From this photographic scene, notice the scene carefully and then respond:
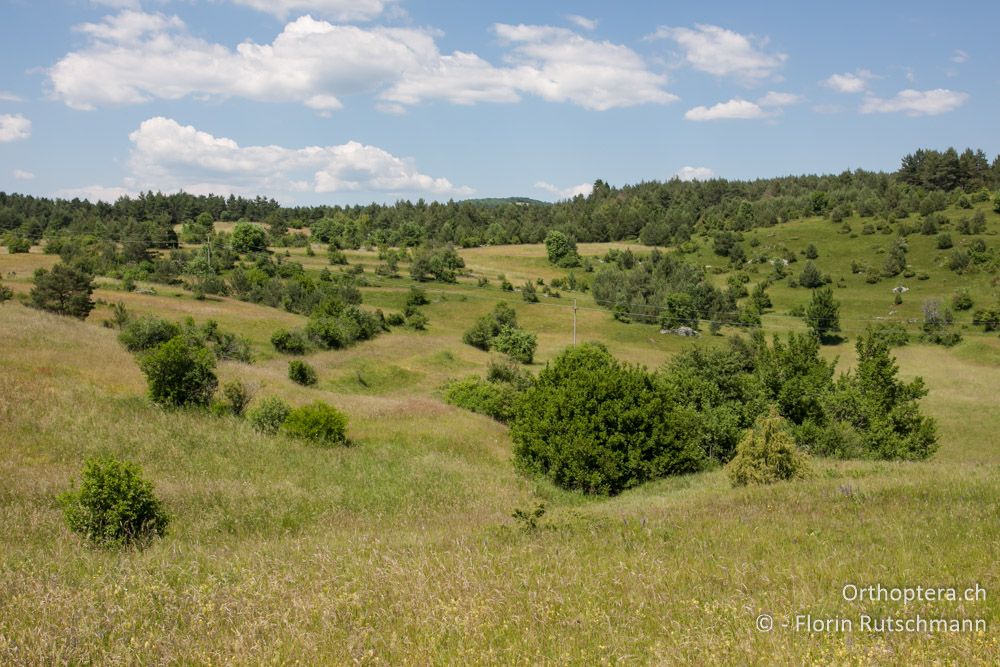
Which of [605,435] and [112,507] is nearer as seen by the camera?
[112,507]

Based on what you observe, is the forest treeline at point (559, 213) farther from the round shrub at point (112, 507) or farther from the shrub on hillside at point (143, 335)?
the round shrub at point (112, 507)

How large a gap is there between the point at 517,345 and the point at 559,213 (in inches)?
4978

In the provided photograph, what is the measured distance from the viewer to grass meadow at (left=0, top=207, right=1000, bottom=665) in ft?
14.7

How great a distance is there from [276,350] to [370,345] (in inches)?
361

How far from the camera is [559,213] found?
181875mm

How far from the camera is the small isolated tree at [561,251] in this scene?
400 ft

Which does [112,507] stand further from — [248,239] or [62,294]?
[248,239]

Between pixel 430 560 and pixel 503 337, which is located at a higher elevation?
pixel 430 560

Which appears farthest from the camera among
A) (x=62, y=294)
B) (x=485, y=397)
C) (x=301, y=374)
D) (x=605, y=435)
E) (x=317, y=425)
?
(x=62, y=294)

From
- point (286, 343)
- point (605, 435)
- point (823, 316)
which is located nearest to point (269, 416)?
point (605, 435)

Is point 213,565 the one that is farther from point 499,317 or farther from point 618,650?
point 499,317

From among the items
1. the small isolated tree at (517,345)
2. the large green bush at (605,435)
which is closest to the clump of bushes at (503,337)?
the small isolated tree at (517,345)

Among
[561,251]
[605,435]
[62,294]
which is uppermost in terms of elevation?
[561,251]

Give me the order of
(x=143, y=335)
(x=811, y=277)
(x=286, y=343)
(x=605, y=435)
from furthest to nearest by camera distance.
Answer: (x=811, y=277) → (x=286, y=343) → (x=143, y=335) → (x=605, y=435)
